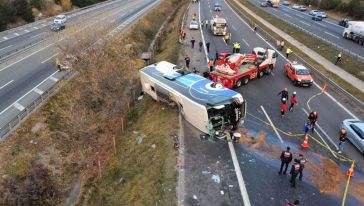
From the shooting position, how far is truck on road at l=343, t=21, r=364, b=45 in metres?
44.0

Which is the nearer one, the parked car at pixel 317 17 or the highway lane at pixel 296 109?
the highway lane at pixel 296 109

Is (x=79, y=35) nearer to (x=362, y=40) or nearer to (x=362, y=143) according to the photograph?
(x=362, y=143)

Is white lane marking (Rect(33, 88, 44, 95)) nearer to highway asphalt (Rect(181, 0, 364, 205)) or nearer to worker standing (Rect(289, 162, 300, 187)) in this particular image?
highway asphalt (Rect(181, 0, 364, 205))

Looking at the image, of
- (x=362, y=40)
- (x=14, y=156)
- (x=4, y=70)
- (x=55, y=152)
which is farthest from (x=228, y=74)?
(x=362, y=40)

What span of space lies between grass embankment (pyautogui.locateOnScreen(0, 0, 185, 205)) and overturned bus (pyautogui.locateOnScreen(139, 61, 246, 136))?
1.93m

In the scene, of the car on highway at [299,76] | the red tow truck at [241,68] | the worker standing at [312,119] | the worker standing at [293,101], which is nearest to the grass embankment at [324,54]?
the car on highway at [299,76]

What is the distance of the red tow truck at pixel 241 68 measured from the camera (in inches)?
1085

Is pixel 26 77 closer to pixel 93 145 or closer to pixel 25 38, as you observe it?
pixel 93 145

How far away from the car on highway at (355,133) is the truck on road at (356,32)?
27.2m

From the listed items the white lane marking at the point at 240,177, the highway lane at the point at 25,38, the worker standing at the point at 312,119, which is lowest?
the highway lane at the point at 25,38

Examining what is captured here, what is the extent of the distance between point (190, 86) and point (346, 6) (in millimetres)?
58406

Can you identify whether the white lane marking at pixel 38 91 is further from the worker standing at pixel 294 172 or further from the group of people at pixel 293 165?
the worker standing at pixel 294 172

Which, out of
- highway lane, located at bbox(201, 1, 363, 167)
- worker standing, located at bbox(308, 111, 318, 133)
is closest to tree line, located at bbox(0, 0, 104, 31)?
highway lane, located at bbox(201, 1, 363, 167)

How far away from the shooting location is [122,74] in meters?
30.3
